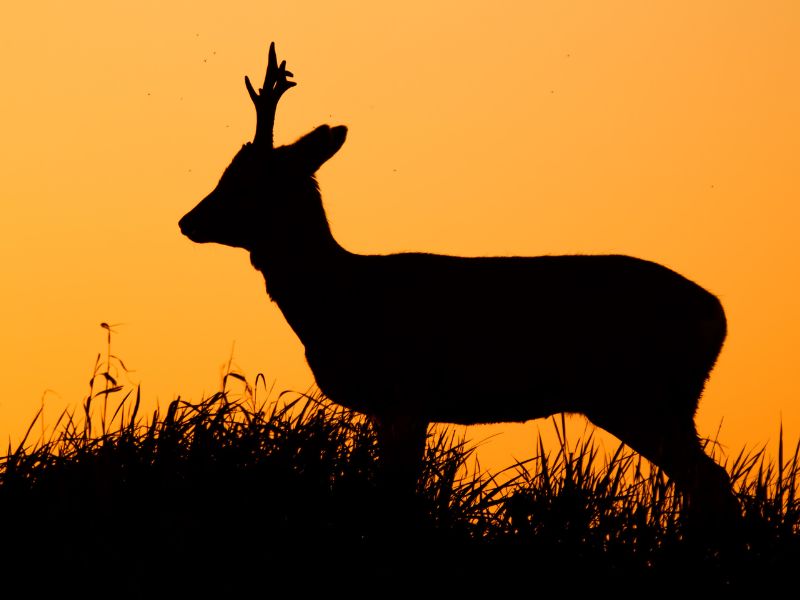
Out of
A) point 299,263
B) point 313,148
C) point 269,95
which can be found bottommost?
point 299,263

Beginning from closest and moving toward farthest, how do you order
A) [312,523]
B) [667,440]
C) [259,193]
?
[312,523] → [667,440] → [259,193]

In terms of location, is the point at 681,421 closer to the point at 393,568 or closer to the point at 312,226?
the point at 312,226

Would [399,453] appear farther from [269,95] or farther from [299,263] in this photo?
[269,95]

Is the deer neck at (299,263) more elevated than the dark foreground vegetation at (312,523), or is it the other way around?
the deer neck at (299,263)

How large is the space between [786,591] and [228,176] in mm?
3981

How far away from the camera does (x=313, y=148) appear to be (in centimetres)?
732

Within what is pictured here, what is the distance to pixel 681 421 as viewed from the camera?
7.00 meters

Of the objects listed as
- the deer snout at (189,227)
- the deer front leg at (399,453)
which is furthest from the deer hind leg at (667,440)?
the deer snout at (189,227)

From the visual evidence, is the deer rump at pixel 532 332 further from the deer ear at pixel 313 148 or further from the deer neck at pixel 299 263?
the deer ear at pixel 313 148

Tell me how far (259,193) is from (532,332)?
1653 mm

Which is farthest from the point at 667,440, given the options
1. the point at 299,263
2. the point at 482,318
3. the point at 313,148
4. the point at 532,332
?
the point at 313,148

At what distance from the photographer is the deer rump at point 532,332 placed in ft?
22.9

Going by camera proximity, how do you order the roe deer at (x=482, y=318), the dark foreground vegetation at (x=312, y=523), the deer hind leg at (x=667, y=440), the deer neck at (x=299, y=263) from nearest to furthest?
the dark foreground vegetation at (x=312, y=523)
the deer hind leg at (x=667, y=440)
the roe deer at (x=482, y=318)
the deer neck at (x=299, y=263)

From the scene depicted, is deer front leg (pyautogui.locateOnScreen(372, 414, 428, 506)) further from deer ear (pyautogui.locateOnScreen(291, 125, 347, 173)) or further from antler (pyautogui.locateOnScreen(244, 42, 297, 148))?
antler (pyautogui.locateOnScreen(244, 42, 297, 148))
